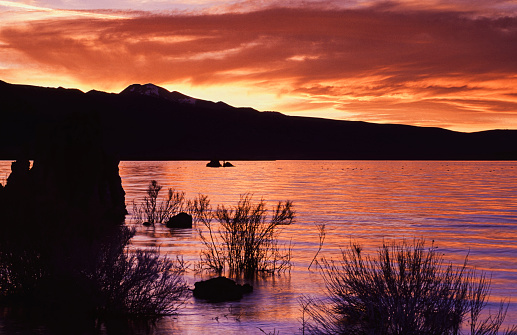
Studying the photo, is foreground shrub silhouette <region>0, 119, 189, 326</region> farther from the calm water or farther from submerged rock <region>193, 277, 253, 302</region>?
the calm water

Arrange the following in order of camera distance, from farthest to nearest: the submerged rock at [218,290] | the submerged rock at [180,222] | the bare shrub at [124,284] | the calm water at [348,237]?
the submerged rock at [180,222] → the submerged rock at [218,290] → the calm water at [348,237] → the bare shrub at [124,284]

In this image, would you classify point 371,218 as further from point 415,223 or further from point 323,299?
point 323,299

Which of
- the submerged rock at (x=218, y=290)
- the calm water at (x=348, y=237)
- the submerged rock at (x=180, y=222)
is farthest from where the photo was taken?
the submerged rock at (x=180, y=222)

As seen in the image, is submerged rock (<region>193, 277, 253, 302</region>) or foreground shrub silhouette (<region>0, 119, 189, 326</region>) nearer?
foreground shrub silhouette (<region>0, 119, 189, 326</region>)

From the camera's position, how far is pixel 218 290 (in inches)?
517

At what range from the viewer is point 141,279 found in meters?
10.7

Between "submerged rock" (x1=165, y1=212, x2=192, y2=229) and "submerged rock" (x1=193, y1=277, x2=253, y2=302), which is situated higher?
"submerged rock" (x1=165, y1=212, x2=192, y2=229)

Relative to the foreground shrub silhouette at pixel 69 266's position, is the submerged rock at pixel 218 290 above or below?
below

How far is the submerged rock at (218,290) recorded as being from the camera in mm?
13047

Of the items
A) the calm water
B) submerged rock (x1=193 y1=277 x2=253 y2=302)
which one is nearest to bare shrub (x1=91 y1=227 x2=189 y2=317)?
the calm water

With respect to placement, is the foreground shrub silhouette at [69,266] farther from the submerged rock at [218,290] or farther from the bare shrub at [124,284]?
the submerged rock at [218,290]

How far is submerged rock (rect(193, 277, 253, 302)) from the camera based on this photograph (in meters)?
13.0

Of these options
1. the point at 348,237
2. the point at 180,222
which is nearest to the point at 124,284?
the point at 348,237

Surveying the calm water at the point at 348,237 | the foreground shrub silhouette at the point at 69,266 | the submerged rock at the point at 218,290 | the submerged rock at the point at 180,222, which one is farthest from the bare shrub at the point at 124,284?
the submerged rock at the point at 180,222
